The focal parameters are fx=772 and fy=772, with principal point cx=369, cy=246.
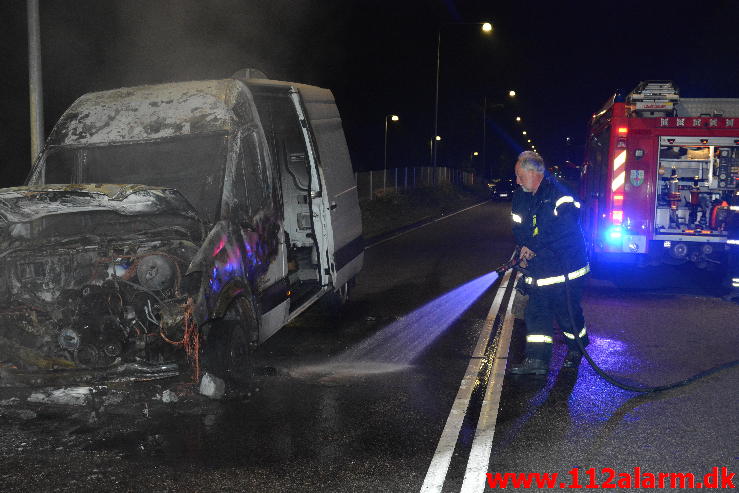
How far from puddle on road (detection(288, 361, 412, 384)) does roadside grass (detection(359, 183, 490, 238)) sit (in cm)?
1337

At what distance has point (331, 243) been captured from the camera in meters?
7.89

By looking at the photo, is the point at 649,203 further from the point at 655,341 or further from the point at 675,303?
the point at 655,341

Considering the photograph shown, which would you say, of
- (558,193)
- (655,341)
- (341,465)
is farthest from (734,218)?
(341,465)

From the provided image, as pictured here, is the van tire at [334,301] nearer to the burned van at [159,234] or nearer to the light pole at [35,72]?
the burned van at [159,234]

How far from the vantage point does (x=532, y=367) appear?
6.41 meters

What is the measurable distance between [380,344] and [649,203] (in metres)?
5.97

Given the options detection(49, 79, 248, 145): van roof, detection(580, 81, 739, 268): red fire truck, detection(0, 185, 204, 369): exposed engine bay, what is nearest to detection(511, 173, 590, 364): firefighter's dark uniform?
detection(49, 79, 248, 145): van roof

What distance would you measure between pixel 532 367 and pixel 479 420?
50.7 inches

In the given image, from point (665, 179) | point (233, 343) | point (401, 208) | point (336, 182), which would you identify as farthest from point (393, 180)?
point (233, 343)

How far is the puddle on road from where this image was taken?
21.0 ft

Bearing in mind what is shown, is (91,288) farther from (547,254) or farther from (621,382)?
(621,382)

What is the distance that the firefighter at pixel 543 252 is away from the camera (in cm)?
639

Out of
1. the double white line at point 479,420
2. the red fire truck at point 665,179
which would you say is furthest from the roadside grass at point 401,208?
the double white line at point 479,420

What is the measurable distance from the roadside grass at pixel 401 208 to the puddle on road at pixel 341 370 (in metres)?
13.4
